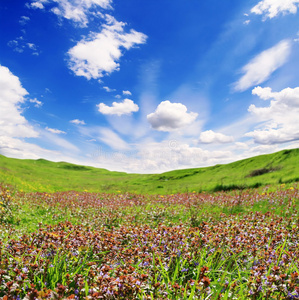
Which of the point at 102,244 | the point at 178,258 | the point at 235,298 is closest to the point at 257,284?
the point at 235,298

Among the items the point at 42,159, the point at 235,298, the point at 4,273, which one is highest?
the point at 42,159

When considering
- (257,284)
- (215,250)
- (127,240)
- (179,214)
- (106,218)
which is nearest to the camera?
(257,284)

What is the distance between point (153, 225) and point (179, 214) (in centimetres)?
337

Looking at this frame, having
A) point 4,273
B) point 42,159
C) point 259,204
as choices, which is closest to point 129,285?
point 4,273

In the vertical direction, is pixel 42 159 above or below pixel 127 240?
above

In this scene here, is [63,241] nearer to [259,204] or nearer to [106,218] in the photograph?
[106,218]

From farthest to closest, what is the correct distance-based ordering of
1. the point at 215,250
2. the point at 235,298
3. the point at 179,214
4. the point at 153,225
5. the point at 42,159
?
the point at 42,159
the point at 179,214
the point at 153,225
the point at 215,250
the point at 235,298

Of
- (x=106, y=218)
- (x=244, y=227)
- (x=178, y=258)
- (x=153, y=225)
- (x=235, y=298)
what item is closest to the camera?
(x=235, y=298)

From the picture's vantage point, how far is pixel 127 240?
22.1 ft

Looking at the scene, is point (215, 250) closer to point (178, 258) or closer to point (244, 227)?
point (178, 258)

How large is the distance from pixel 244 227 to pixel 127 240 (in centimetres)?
387

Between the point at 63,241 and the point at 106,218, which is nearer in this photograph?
the point at 63,241

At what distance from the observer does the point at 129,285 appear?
3.20 metres

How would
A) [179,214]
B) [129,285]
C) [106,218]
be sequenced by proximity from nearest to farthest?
[129,285] < [106,218] < [179,214]
